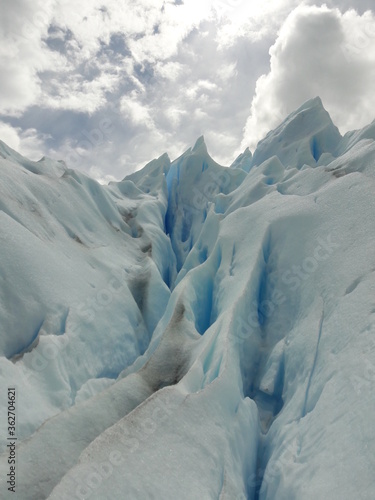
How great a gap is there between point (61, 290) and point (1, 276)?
126cm

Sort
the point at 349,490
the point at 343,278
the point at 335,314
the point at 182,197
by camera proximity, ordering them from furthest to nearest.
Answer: the point at 182,197
the point at 343,278
the point at 335,314
the point at 349,490

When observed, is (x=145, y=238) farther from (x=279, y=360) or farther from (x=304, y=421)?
(x=304, y=421)

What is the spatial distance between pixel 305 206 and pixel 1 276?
20.7 feet

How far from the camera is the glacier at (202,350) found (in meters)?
3.86

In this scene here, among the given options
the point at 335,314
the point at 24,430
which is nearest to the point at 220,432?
the point at 335,314

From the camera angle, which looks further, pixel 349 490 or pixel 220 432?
pixel 220 432

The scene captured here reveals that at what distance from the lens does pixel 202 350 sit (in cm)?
602

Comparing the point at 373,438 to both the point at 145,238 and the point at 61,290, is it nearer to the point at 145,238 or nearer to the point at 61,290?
the point at 61,290

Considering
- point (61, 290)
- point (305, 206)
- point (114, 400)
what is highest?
point (61, 290)

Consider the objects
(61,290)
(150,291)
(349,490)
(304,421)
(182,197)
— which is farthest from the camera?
(182,197)

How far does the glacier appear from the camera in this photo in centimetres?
386

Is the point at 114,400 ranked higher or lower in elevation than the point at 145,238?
lower

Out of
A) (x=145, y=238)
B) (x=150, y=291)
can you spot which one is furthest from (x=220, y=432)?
(x=145, y=238)

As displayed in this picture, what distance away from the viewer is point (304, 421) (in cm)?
448
